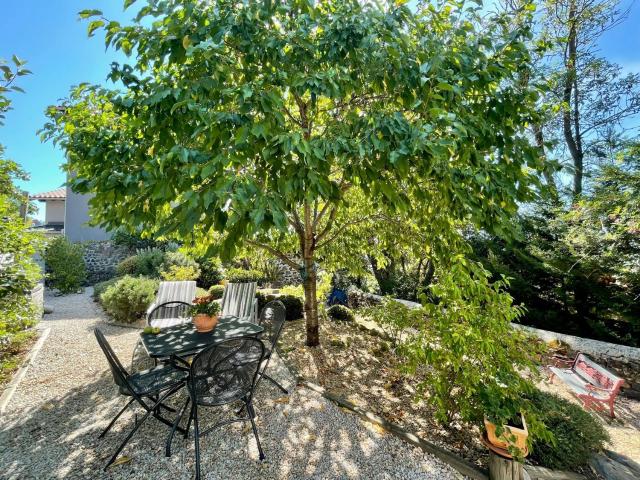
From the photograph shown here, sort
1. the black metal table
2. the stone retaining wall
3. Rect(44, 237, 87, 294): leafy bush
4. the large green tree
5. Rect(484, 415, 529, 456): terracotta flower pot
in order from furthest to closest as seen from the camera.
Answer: the stone retaining wall < Rect(44, 237, 87, 294): leafy bush < the black metal table < Rect(484, 415, 529, 456): terracotta flower pot < the large green tree

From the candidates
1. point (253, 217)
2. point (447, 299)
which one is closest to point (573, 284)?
point (447, 299)

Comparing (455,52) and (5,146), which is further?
(5,146)

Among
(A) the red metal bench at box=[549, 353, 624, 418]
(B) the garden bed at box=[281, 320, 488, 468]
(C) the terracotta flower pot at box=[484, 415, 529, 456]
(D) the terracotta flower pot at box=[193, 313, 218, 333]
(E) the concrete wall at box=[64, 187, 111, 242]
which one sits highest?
(E) the concrete wall at box=[64, 187, 111, 242]

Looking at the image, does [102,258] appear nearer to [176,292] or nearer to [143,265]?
[143,265]

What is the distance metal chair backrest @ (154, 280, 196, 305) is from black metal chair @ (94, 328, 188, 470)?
3627mm

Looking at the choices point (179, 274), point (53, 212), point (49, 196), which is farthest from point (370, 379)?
point (53, 212)

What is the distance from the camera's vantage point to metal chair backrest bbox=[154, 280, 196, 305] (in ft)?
22.1

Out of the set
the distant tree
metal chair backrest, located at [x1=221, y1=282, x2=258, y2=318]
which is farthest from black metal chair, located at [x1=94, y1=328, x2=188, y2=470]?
the distant tree

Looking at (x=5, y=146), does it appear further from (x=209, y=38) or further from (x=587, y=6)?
(x=587, y=6)

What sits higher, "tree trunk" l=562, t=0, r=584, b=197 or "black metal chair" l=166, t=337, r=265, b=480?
"tree trunk" l=562, t=0, r=584, b=197

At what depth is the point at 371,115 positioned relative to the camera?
2.45 meters

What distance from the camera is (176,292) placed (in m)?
6.82

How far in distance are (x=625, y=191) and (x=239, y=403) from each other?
270 inches

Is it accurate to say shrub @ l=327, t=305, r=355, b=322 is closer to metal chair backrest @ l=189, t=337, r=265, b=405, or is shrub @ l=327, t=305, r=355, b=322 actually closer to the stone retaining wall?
metal chair backrest @ l=189, t=337, r=265, b=405
